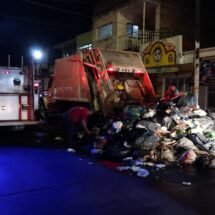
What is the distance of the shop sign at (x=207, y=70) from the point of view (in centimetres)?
1248

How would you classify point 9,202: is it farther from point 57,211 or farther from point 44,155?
point 44,155

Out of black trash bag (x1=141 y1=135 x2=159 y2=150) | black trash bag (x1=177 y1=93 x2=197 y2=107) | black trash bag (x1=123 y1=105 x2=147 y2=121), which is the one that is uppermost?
black trash bag (x1=177 y1=93 x2=197 y2=107)

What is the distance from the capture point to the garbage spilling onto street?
21.8ft

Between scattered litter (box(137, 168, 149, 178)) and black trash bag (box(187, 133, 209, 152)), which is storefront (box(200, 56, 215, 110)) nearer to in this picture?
black trash bag (box(187, 133, 209, 152))

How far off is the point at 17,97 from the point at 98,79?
2449mm

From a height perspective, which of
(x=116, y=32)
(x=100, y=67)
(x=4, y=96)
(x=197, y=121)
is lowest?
(x=197, y=121)

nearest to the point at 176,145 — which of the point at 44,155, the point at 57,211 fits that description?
the point at 44,155

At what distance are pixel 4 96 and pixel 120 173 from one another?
448cm

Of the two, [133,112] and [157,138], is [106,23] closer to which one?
[133,112]

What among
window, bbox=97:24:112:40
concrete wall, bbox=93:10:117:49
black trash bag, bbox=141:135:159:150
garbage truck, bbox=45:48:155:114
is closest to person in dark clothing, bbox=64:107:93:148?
garbage truck, bbox=45:48:155:114

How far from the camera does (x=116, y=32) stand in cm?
1877

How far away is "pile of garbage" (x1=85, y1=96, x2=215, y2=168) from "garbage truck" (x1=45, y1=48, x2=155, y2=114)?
111cm

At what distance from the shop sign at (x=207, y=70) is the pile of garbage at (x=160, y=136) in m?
4.06

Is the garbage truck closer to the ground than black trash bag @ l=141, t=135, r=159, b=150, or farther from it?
farther from it
